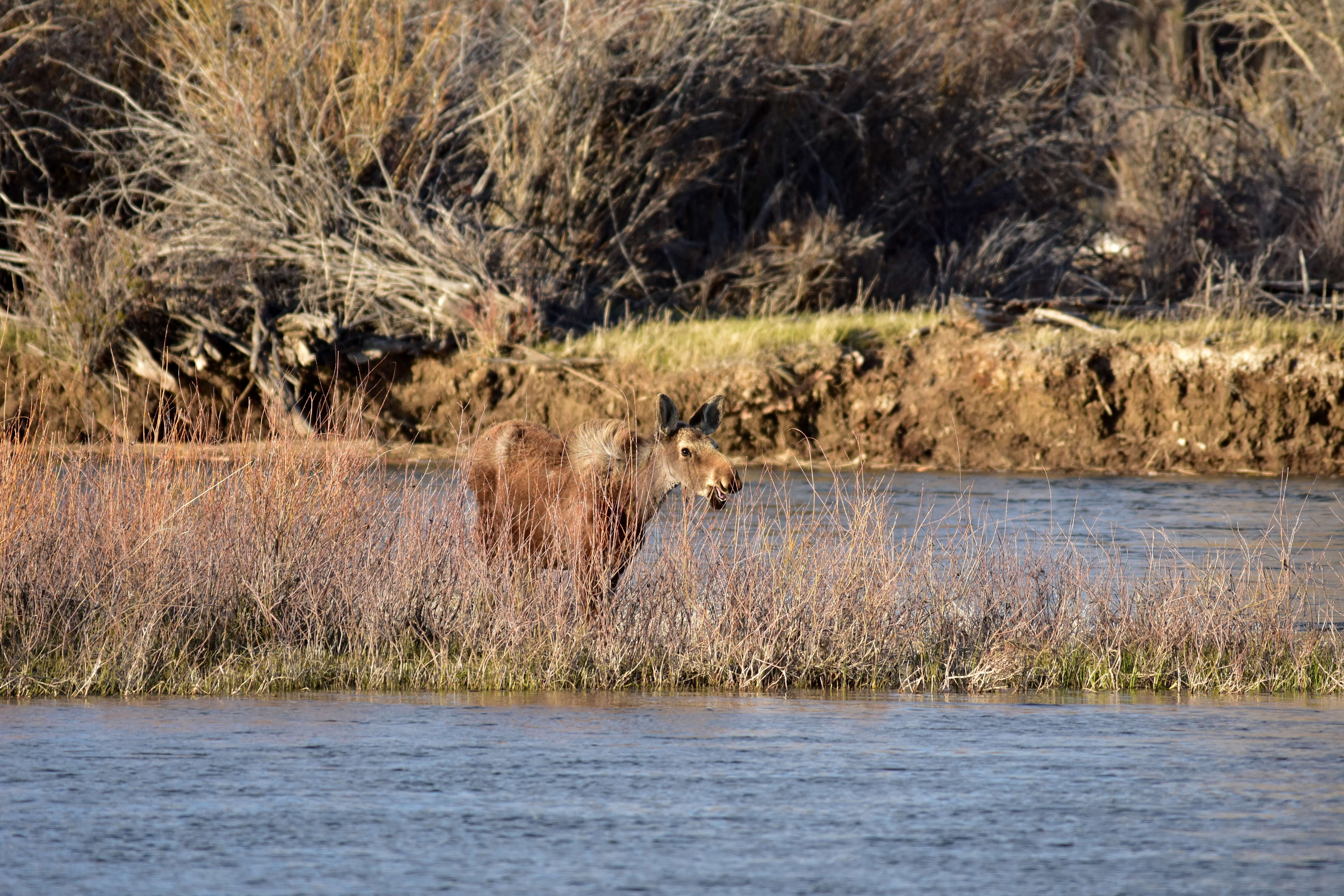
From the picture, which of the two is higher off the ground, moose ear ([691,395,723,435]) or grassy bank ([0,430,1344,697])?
moose ear ([691,395,723,435])

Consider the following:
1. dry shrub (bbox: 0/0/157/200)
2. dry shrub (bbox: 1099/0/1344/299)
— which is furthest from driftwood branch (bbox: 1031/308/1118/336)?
dry shrub (bbox: 0/0/157/200)

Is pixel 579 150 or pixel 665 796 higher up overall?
pixel 579 150

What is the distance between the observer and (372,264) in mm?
21812

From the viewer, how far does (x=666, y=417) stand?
1009 centimetres

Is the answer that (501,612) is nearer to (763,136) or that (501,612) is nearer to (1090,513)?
(1090,513)

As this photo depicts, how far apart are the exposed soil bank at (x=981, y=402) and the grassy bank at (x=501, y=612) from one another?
10.3 metres

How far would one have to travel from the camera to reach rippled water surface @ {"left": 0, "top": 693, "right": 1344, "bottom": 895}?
5789mm

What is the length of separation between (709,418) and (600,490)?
795mm

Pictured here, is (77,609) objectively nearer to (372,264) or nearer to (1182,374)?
(372,264)

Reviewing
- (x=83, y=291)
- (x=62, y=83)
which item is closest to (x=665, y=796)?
(x=83, y=291)

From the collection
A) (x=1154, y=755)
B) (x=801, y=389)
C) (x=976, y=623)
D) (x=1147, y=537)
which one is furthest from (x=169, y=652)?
(x=801, y=389)

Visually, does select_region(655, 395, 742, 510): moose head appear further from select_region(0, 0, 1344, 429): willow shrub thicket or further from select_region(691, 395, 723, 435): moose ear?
select_region(0, 0, 1344, 429): willow shrub thicket

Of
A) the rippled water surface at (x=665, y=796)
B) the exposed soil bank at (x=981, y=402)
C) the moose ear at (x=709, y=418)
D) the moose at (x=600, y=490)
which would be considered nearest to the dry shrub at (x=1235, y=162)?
the exposed soil bank at (x=981, y=402)

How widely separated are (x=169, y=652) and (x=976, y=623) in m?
4.51
